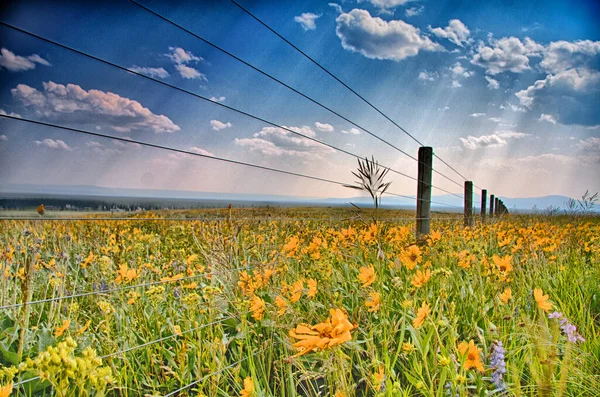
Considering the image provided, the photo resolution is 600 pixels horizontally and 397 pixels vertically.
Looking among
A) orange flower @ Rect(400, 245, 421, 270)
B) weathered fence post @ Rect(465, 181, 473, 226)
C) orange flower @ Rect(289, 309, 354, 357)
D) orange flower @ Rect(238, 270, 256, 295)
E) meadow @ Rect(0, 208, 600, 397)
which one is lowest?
meadow @ Rect(0, 208, 600, 397)

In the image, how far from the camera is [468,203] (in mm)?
7242

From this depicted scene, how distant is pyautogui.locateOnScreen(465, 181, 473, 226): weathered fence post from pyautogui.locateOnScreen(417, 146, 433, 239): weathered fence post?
8.30 feet

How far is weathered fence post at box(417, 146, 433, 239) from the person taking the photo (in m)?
4.38

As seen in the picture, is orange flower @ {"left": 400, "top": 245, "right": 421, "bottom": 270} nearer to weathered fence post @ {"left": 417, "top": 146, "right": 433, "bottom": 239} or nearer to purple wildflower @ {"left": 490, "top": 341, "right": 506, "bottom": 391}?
purple wildflower @ {"left": 490, "top": 341, "right": 506, "bottom": 391}

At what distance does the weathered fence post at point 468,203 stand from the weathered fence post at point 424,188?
99.6 inches

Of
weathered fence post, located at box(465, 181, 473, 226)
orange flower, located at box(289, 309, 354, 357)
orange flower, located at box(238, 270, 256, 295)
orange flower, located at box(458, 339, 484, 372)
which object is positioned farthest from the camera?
weathered fence post, located at box(465, 181, 473, 226)

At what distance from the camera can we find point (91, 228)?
3.97 m

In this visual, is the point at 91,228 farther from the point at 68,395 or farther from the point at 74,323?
the point at 68,395

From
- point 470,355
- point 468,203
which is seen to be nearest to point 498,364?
point 470,355

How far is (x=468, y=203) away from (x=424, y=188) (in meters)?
3.22

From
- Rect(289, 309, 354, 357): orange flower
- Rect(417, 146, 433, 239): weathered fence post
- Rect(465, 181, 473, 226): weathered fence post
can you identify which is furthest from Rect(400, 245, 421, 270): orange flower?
Rect(465, 181, 473, 226): weathered fence post

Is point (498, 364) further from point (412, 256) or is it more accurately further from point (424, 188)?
point (424, 188)

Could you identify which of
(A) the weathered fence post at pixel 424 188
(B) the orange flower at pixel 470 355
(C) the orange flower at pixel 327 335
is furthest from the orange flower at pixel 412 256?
(A) the weathered fence post at pixel 424 188

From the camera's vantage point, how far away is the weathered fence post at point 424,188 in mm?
4375
